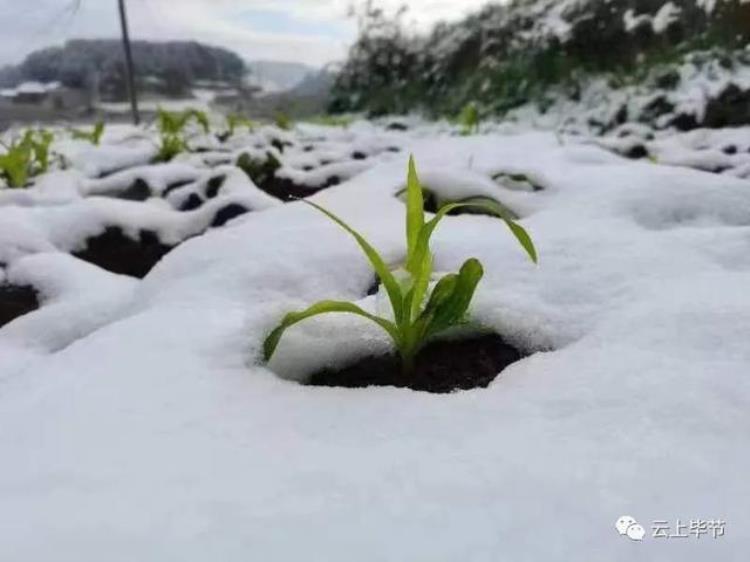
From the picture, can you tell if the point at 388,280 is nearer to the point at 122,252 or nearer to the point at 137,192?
the point at 122,252

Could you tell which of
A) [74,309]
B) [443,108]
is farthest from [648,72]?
[74,309]

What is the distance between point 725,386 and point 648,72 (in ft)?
18.7

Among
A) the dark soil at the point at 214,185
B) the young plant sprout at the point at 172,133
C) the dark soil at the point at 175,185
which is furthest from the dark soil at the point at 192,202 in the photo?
the young plant sprout at the point at 172,133

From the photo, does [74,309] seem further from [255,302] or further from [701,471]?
[701,471]

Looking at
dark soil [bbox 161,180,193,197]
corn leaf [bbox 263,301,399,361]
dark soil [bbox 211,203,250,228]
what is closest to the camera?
corn leaf [bbox 263,301,399,361]

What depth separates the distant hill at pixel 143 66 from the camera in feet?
18.4

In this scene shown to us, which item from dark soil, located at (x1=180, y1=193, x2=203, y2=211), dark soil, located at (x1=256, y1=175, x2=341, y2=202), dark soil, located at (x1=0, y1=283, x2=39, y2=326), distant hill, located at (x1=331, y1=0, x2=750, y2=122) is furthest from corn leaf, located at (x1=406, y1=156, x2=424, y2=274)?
distant hill, located at (x1=331, y1=0, x2=750, y2=122)

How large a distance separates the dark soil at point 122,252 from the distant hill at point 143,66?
3679 mm

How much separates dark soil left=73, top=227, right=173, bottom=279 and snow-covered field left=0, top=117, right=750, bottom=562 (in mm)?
418

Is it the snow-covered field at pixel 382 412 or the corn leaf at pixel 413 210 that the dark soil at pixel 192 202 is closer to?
the snow-covered field at pixel 382 412

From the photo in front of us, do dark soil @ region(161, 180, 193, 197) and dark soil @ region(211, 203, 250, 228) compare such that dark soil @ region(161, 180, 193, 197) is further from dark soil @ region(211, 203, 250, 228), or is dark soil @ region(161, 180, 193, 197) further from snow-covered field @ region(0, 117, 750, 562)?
snow-covered field @ region(0, 117, 750, 562)

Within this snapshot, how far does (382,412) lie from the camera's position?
0.60 m

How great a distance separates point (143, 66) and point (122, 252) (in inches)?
186

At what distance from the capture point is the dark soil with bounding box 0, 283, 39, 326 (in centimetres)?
126
